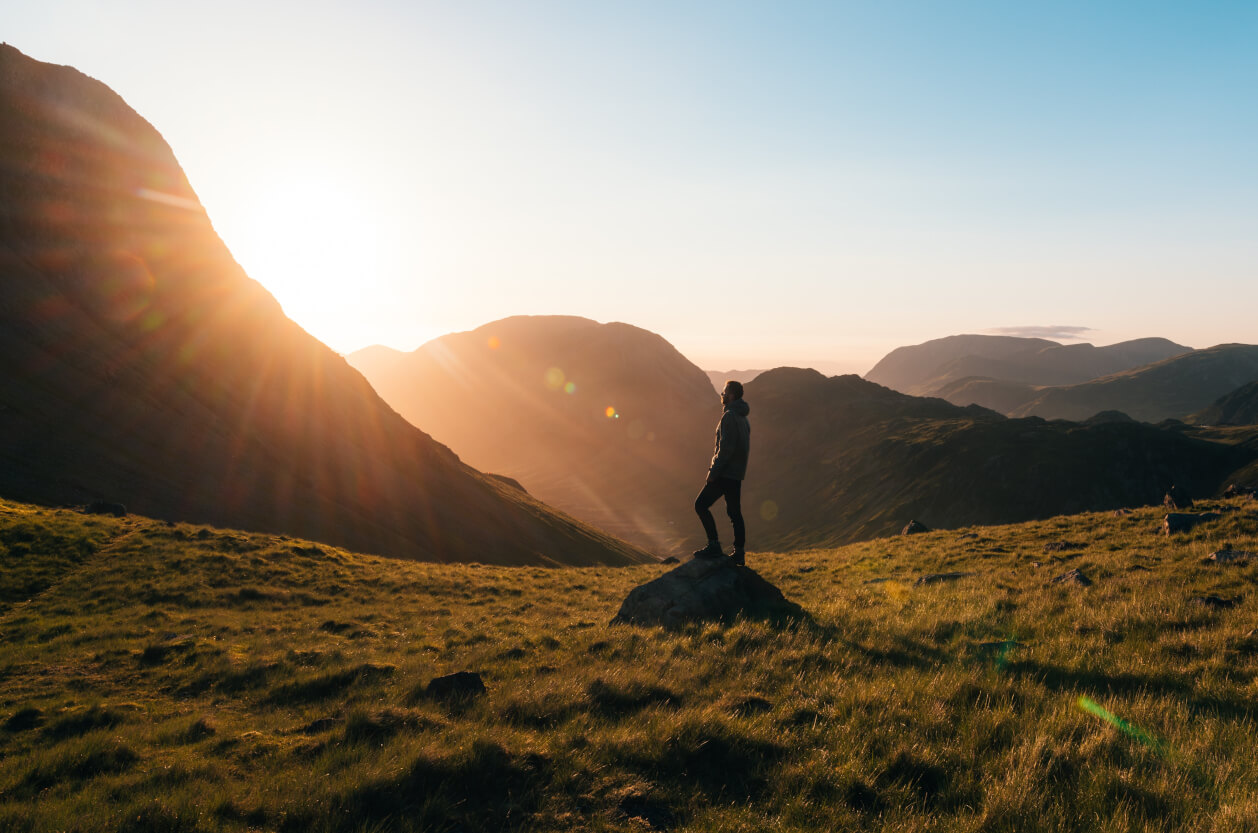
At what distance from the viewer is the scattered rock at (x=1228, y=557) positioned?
1306cm

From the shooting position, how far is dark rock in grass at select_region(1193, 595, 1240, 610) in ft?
32.9

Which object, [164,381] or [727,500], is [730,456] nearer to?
[727,500]

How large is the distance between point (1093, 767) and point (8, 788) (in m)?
11.3

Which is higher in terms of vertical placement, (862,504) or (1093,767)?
(1093,767)

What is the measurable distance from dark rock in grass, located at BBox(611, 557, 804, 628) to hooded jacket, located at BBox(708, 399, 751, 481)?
7.99 ft

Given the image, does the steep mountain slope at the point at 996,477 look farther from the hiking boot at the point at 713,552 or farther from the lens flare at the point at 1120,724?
the lens flare at the point at 1120,724

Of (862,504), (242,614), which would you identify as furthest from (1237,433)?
(242,614)

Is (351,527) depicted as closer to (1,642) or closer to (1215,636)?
(1,642)

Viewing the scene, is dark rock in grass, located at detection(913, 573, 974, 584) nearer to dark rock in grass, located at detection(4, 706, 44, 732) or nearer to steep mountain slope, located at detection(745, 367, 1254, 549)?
dark rock in grass, located at detection(4, 706, 44, 732)

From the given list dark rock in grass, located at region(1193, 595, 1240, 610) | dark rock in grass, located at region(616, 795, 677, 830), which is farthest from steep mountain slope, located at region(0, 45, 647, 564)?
dark rock in grass, located at region(1193, 595, 1240, 610)

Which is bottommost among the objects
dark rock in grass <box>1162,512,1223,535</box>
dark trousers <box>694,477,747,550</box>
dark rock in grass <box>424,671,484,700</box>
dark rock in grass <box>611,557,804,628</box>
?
dark rock in grass <box>611,557,804,628</box>

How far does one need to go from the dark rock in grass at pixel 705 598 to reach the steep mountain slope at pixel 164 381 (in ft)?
160

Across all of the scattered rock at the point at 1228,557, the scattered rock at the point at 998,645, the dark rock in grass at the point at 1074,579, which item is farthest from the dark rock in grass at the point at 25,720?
the scattered rock at the point at 1228,557

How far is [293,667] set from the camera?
39.3ft
